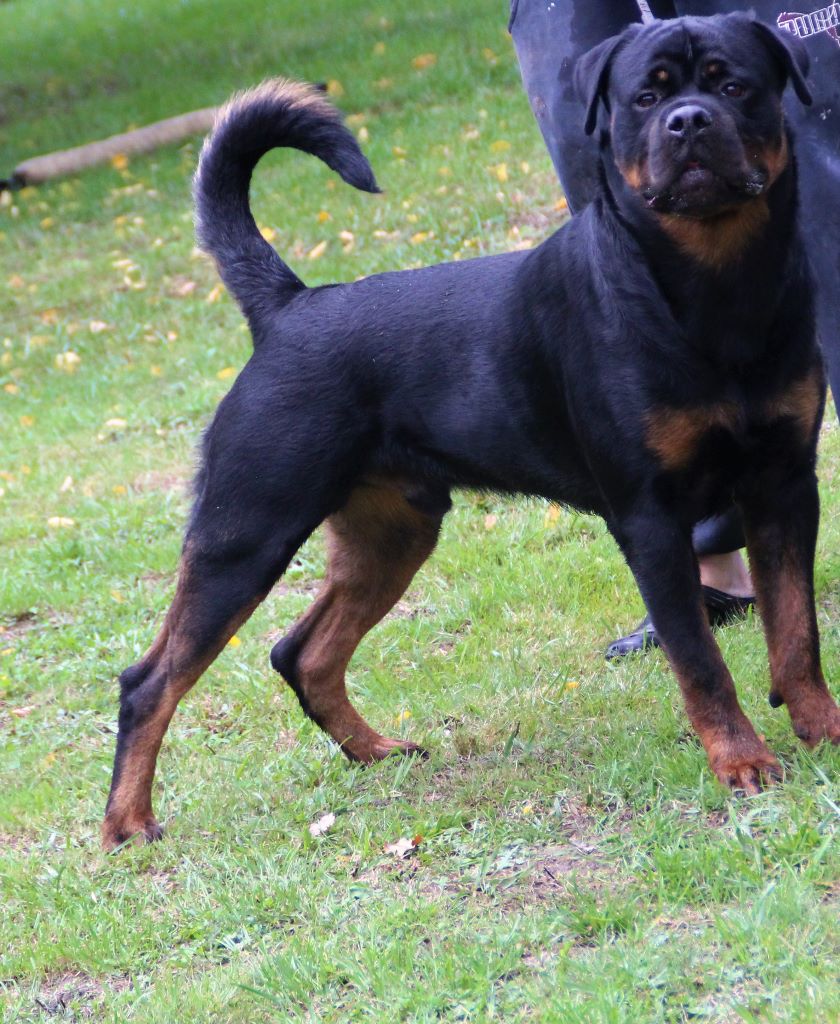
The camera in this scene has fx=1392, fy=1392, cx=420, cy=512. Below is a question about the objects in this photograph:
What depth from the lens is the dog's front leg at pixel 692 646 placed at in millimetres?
3467

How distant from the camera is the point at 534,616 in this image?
5176 mm

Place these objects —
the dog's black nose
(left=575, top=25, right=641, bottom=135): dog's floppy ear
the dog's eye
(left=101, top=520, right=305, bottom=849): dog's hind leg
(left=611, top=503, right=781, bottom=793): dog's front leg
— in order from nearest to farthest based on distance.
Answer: the dog's black nose
the dog's eye
(left=611, top=503, right=781, bottom=793): dog's front leg
(left=575, top=25, right=641, bottom=135): dog's floppy ear
(left=101, top=520, right=305, bottom=849): dog's hind leg

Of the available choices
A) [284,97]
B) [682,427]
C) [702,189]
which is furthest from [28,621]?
[702,189]

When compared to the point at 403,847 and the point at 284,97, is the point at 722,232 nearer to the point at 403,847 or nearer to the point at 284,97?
the point at 284,97

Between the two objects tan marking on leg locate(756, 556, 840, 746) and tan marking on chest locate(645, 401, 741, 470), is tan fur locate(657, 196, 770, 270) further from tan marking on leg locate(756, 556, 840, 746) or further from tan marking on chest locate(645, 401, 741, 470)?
tan marking on leg locate(756, 556, 840, 746)

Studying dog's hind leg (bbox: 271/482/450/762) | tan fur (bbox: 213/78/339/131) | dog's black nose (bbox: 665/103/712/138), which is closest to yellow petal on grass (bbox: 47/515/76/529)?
dog's hind leg (bbox: 271/482/450/762)

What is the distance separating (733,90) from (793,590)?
50.1 inches

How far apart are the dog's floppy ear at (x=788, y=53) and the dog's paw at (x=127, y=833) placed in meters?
2.72

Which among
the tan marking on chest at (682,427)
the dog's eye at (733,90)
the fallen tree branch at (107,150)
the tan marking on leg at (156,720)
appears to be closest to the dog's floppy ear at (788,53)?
the dog's eye at (733,90)

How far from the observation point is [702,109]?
3244mm

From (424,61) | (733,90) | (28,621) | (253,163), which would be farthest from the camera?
(424,61)

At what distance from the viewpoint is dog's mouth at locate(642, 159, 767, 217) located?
3.25 meters

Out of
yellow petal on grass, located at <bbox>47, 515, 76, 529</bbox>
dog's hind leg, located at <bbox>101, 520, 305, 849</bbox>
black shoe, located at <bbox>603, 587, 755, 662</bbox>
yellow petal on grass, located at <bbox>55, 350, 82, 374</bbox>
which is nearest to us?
dog's hind leg, located at <bbox>101, 520, 305, 849</bbox>

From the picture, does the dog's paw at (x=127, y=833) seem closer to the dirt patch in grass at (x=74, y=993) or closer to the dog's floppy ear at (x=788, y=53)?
the dirt patch in grass at (x=74, y=993)
